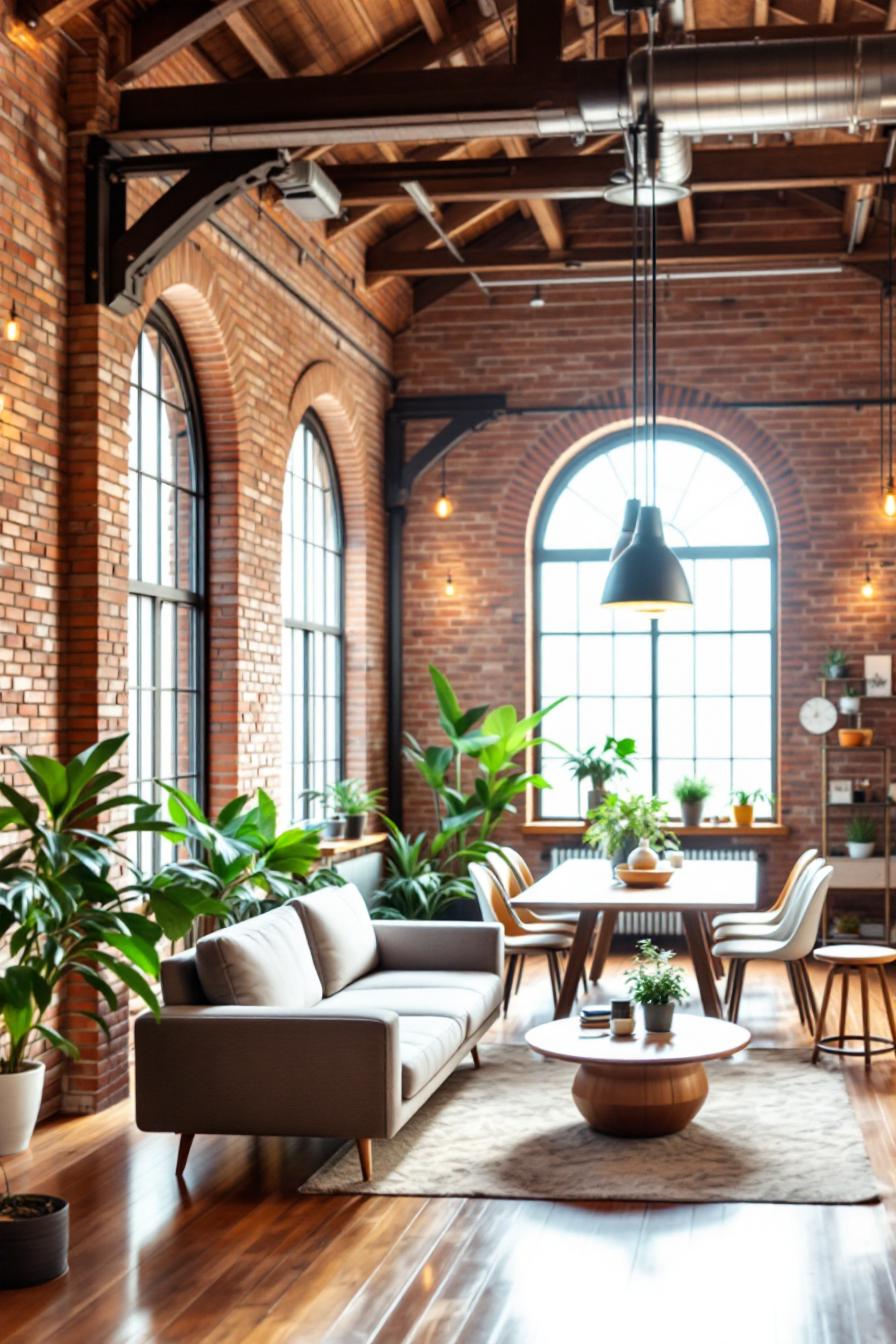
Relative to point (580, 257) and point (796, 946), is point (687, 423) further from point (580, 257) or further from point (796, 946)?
point (796, 946)

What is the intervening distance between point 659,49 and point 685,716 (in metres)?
6.10

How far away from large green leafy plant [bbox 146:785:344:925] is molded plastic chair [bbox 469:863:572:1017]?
38.3 inches

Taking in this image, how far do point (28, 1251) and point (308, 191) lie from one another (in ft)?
16.3

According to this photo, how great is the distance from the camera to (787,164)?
845cm

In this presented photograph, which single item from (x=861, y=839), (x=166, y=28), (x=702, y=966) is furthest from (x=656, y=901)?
(x=166, y=28)

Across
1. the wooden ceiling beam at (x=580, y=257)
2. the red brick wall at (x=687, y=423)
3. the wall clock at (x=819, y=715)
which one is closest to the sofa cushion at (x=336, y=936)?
the red brick wall at (x=687, y=423)

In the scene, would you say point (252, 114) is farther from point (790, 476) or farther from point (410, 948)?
point (790, 476)

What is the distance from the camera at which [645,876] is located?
8.02 m

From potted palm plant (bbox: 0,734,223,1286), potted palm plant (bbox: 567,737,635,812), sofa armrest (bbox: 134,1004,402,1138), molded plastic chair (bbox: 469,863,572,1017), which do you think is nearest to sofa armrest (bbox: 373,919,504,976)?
molded plastic chair (bbox: 469,863,572,1017)

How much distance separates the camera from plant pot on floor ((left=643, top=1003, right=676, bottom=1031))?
233 inches

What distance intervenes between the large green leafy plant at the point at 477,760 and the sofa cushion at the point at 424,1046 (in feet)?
13.2

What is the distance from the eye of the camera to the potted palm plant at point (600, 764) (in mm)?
10758

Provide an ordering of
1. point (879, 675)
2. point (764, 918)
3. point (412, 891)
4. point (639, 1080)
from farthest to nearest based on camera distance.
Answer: point (879, 675)
point (412, 891)
point (764, 918)
point (639, 1080)

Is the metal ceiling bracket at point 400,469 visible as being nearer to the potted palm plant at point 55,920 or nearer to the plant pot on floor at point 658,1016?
the plant pot on floor at point 658,1016
